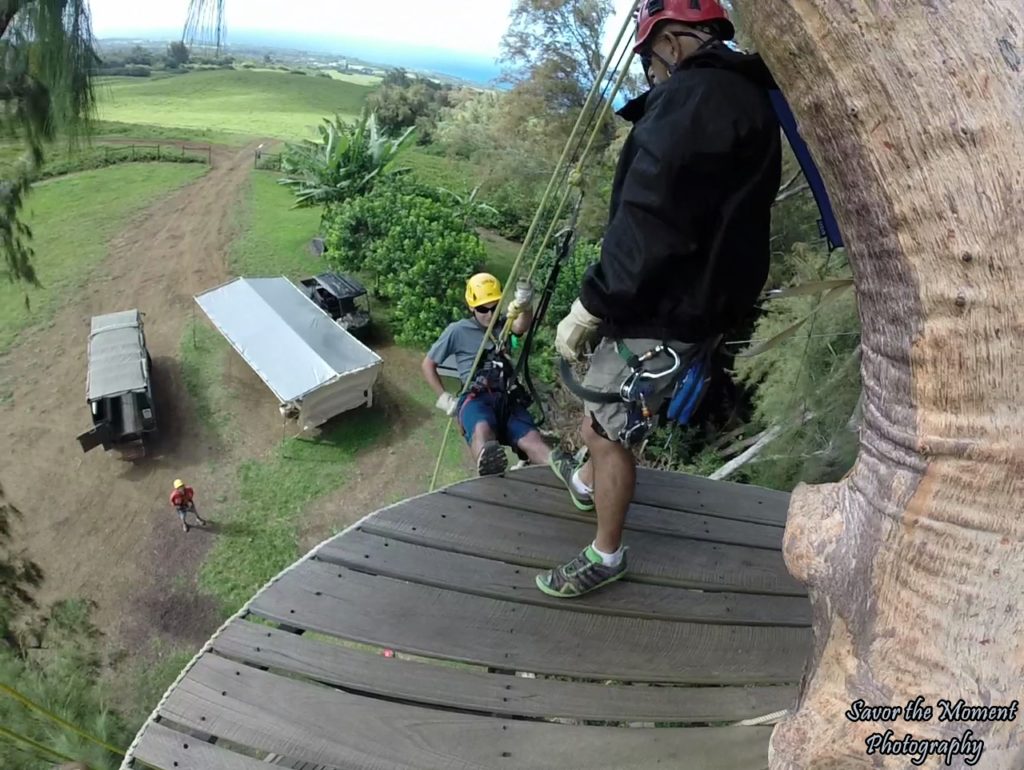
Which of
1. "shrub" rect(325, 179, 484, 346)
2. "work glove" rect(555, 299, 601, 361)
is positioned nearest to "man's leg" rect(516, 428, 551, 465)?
"work glove" rect(555, 299, 601, 361)

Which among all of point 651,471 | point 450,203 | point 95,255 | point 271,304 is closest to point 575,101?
point 450,203

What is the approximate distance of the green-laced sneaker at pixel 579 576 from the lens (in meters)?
2.48

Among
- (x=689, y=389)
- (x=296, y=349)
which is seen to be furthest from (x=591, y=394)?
(x=296, y=349)

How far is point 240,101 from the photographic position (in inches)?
1270

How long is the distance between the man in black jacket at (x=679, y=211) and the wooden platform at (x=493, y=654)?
27.3 inches

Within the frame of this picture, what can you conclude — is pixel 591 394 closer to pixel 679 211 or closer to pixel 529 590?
pixel 679 211

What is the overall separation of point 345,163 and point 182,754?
1450 centimetres

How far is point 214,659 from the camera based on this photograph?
7.09 feet

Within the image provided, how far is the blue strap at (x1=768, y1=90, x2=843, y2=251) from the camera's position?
197 centimetres

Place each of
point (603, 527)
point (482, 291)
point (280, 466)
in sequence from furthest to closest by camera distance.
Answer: point (280, 466)
point (482, 291)
point (603, 527)

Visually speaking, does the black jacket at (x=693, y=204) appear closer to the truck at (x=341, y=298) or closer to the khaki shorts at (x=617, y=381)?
the khaki shorts at (x=617, y=381)

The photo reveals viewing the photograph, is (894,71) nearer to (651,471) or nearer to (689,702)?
(689,702)

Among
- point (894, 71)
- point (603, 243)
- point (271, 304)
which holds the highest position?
point (894, 71)

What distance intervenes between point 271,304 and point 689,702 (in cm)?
982
